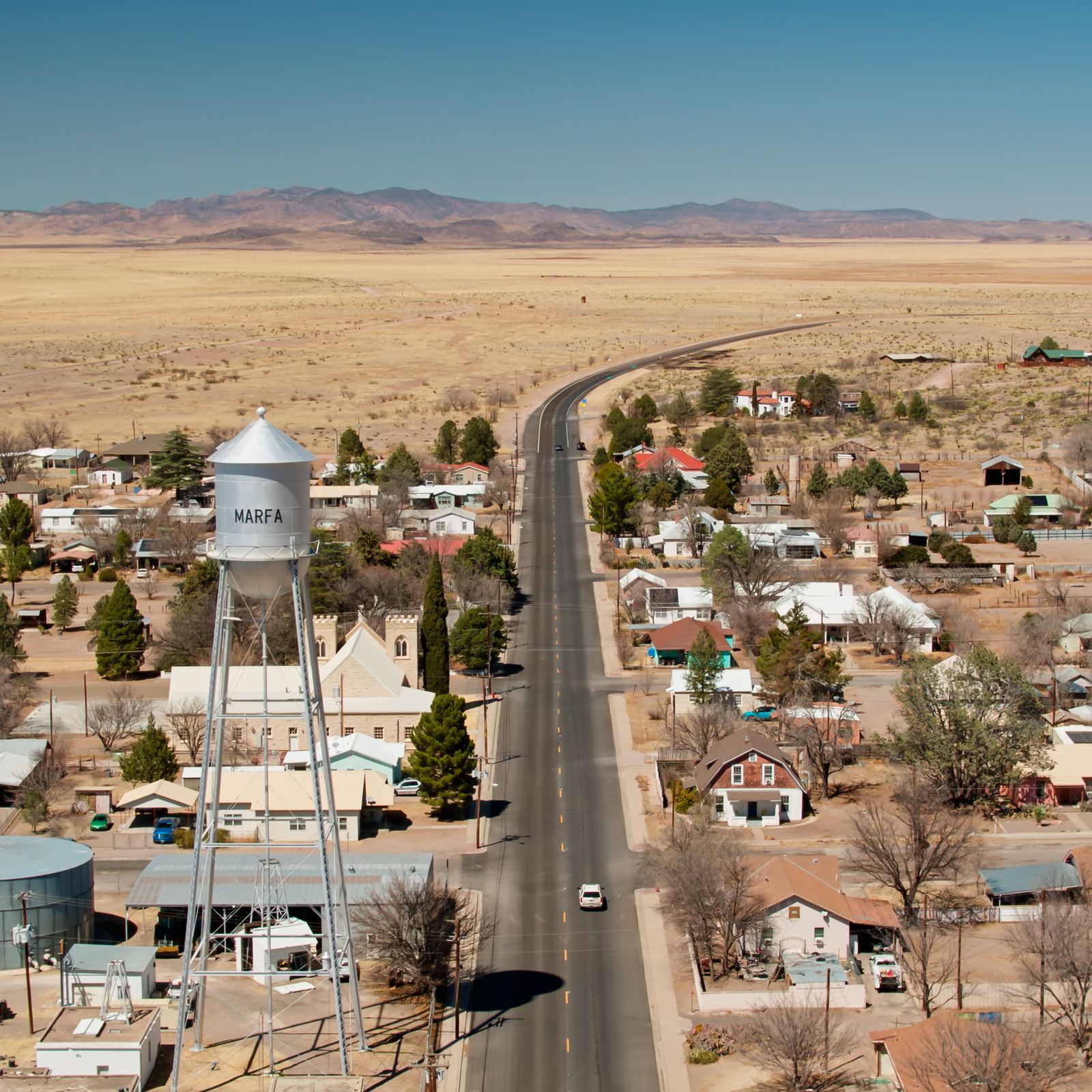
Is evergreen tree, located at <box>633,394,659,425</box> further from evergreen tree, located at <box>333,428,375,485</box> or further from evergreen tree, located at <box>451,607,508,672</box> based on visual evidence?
evergreen tree, located at <box>451,607,508,672</box>

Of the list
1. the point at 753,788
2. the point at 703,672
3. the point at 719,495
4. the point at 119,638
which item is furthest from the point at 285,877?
the point at 719,495

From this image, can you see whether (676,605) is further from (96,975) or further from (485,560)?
(96,975)

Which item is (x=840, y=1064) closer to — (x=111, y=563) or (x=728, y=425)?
(x=111, y=563)

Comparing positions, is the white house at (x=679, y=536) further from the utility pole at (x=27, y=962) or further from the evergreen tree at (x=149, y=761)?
the utility pole at (x=27, y=962)

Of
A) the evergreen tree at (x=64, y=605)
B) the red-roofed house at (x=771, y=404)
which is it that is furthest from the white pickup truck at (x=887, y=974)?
the red-roofed house at (x=771, y=404)

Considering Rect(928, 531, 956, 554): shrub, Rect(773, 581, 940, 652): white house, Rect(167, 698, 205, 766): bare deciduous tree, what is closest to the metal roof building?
Rect(167, 698, 205, 766): bare deciduous tree
